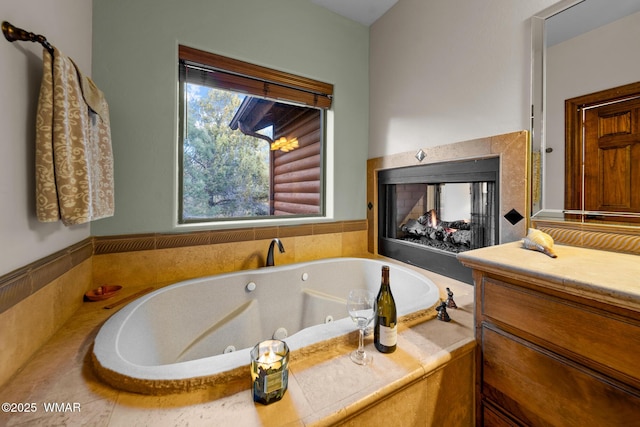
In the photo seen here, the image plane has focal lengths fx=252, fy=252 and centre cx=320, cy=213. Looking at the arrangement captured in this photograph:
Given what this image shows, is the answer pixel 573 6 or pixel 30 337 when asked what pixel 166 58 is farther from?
pixel 573 6

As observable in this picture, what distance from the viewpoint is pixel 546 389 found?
0.82 m

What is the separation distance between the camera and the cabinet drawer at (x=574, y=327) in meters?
0.67

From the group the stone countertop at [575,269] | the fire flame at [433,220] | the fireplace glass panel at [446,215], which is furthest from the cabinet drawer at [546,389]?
the fire flame at [433,220]

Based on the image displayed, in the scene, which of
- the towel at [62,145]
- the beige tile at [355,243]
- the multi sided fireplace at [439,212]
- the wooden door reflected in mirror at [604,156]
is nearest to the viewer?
the towel at [62,145]

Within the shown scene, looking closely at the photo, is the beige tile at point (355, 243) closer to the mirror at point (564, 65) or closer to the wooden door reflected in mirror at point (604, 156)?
the mirror at point (564, 65)

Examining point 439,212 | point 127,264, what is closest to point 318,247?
point 439,212

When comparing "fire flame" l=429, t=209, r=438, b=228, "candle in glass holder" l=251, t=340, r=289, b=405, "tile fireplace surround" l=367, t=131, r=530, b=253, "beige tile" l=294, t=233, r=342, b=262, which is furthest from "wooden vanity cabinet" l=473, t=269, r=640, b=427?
"beige tile" l=294, t=233, r=342, b=262

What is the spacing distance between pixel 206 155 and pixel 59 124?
905 mm

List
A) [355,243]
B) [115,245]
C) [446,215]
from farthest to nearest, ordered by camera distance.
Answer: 1. [355,243]
2. [446,215]
3. [115,245]

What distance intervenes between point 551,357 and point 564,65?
4.27 feet

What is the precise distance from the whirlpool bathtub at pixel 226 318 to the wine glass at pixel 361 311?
0.28 feet

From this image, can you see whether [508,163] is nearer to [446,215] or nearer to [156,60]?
[446,215]

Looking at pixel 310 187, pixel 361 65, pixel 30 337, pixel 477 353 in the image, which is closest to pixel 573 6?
pixel 361 65

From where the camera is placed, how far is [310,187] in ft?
7.43
